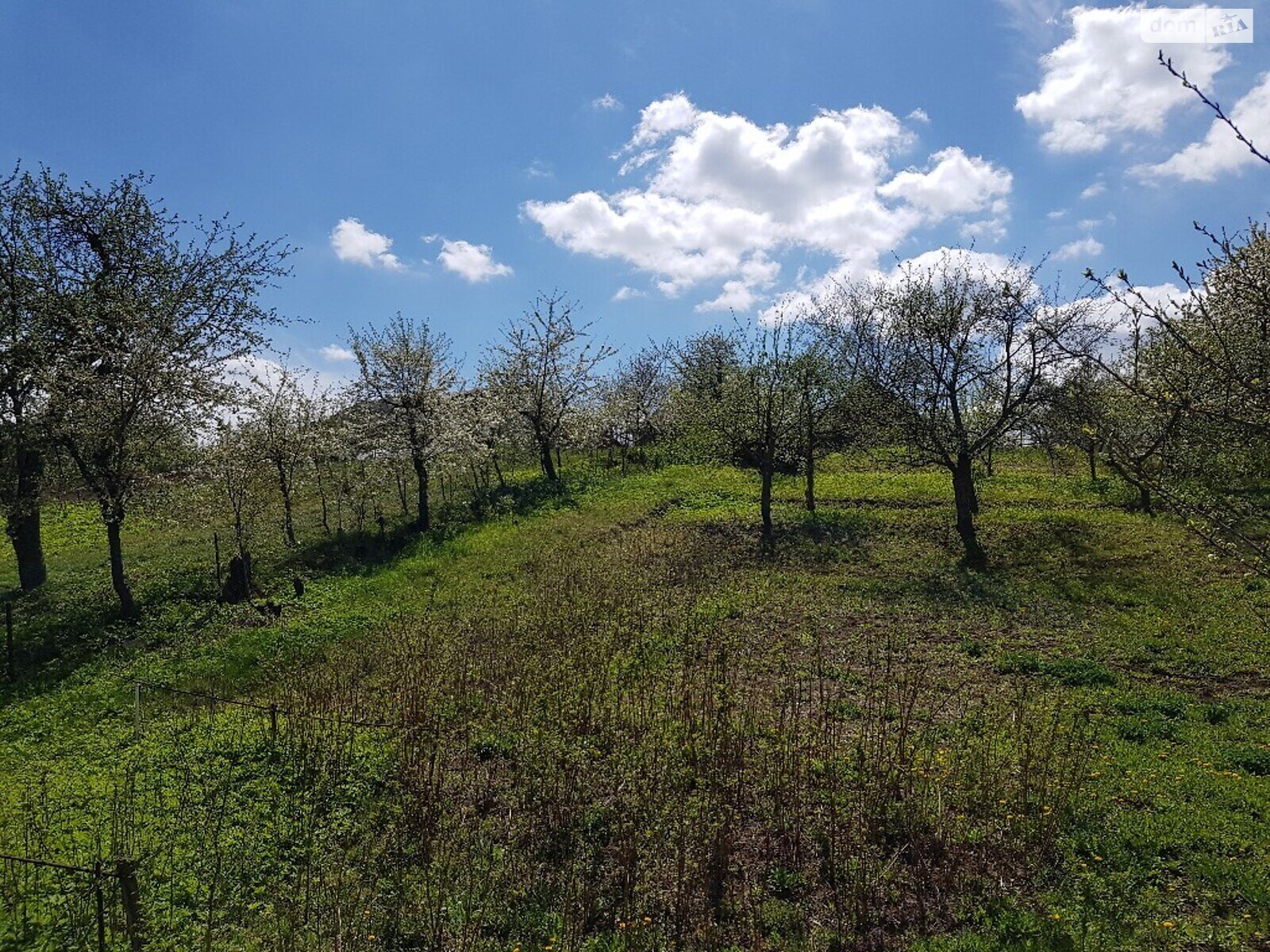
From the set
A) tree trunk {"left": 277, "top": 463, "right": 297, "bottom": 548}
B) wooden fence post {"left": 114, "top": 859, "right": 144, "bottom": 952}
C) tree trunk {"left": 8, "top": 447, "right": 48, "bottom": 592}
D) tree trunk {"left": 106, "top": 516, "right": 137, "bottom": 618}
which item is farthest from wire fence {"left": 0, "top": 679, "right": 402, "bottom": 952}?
tree trunk {"left": 277, "top": 463, "right": 297, "bottom": 548}

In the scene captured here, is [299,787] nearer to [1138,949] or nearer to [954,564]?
[1138,949]

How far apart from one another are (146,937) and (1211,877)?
874 centimetres

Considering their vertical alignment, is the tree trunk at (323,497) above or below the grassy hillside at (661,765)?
above

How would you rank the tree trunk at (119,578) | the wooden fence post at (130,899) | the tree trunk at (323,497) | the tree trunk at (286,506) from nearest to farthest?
the wooden fence post at (130,899)
the tree trunk at (119,578)
the tree trunk at (286,506)
the tree trunk at (323,497)

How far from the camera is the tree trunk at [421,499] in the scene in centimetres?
Result: 2350

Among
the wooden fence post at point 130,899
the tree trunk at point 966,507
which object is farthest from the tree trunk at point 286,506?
the tree trunk at point 966,507

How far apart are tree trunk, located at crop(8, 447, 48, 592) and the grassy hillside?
184 centimetres

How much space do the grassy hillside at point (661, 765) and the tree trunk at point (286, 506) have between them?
4.23m

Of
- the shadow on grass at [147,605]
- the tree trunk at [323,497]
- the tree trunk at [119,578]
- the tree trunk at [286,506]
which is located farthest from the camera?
the tree trunk at [323,497]

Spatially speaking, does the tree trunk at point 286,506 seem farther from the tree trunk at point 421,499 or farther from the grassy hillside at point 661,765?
the grassy hillside at point 661,765

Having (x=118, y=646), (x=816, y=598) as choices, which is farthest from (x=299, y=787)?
(x=816, y=598)

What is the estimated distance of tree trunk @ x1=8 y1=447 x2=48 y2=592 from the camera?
1599 centimetres

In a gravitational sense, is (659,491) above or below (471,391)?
below

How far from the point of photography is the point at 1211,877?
5871 mm
